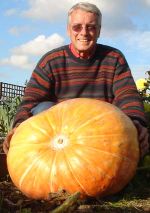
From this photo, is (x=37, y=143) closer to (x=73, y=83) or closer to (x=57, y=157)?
(x=57, y=157)

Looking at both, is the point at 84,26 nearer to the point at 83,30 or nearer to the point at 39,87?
the point at 83,30

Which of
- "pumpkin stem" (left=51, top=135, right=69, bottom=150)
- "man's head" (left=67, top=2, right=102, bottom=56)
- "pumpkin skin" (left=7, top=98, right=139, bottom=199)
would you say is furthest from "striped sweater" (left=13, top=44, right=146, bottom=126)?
"pumpkin stem" (left=51, top=135, right=69, bottom=150)

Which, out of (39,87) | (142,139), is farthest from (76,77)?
(142,139)

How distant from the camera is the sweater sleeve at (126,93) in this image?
10.8 feet

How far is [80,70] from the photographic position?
3670 mm

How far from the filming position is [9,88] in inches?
875

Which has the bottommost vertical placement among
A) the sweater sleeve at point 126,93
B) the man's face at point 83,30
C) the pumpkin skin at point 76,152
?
the pumpkin skin at point 76,152

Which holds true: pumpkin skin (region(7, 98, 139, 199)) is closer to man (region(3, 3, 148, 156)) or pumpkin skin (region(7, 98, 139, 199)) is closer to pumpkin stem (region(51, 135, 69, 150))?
pumpkin stem (region(51, 135, 69, 150))

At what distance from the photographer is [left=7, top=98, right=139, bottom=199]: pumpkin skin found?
2688 mm

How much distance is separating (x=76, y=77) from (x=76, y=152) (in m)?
1.09

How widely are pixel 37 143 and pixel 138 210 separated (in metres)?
0.73

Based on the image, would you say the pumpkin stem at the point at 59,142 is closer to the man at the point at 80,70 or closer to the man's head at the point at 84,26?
the man at the point at 80,70

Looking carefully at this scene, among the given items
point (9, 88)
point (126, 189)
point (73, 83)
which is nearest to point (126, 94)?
point (73, 83)

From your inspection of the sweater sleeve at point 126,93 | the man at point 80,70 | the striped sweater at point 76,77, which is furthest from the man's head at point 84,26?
the sweater sleeve at point 126,93
